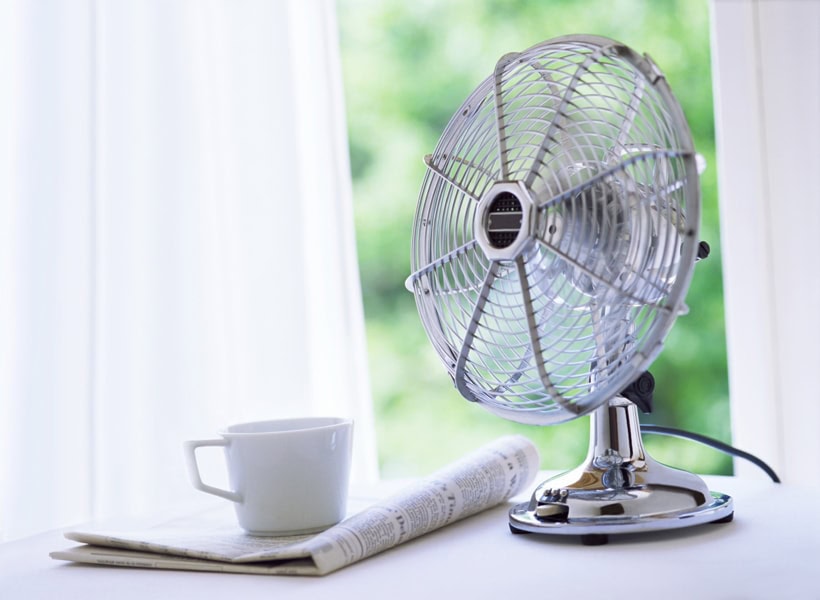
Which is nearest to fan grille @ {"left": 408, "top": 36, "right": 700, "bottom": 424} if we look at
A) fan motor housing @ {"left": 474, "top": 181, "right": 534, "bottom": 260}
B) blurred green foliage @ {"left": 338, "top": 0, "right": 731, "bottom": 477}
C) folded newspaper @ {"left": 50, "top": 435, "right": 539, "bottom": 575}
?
fan motor housing @ {"left": 474, "top": 181, "right": 534, "bottom": 260}

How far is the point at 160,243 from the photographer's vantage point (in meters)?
1.37

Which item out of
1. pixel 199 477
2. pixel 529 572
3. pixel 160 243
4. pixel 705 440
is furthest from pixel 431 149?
pixel 529 572

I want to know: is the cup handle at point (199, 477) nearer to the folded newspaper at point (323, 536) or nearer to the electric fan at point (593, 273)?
the folded newspaper at point (323, 536)

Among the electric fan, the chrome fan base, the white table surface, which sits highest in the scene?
the electric fan

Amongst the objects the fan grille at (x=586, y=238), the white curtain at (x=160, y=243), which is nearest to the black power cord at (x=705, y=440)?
the fan grille at (x=586, y=238)

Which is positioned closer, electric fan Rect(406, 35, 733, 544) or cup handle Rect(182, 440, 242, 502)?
electric fan Rect(406, 35, 733, 544)

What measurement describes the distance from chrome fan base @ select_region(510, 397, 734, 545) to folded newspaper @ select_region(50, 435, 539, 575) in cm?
7

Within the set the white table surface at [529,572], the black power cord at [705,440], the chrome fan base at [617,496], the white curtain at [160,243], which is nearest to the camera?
the white table surface at [529,572]

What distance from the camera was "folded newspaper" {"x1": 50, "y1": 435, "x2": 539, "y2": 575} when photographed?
0.72 metres

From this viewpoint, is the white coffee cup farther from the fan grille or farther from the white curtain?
the white curtain

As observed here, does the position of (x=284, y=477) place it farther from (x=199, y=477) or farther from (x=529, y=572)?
(x=529, y=572)

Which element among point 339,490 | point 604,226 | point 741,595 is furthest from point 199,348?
point 741,595

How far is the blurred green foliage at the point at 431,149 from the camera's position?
361 cm

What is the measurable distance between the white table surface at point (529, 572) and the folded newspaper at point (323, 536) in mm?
10
